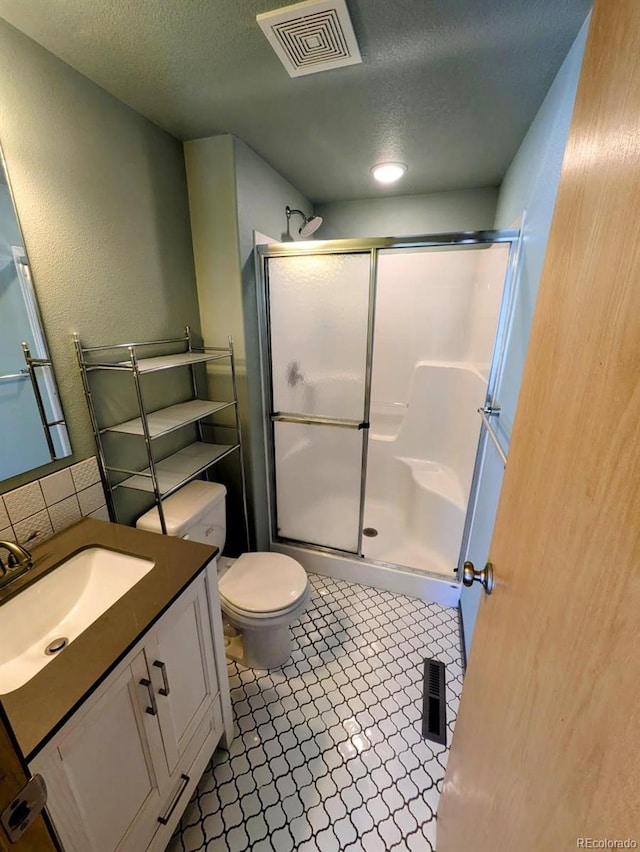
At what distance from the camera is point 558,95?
1.09 meters

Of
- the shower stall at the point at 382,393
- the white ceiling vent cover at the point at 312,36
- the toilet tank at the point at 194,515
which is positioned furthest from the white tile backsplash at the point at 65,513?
the white ceiling vent cover at the point at 312,36

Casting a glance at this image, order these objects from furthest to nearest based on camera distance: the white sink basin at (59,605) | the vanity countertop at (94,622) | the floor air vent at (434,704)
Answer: the floor air vent at (434,704), the white sink basin at (59,605), the vanity countertop at (94,622)

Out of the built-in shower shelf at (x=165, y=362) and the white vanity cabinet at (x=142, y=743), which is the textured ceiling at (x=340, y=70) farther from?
the white vanity cabinet at (x=142, y=743)

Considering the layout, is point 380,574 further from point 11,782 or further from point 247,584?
point 11,782

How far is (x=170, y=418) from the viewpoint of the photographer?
1531 millimetres

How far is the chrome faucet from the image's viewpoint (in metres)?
0.90

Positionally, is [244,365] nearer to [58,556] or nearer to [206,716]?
[58,556]

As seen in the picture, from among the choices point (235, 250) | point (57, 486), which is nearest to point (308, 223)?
point (235, 250)

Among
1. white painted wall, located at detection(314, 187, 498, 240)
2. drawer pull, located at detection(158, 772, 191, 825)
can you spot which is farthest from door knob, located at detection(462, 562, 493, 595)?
white painted wall, located at detection(314, 187, 498, 240)

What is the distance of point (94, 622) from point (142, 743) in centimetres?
34

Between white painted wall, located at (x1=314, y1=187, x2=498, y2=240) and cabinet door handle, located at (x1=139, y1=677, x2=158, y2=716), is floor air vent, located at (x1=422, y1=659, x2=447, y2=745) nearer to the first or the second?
cabinet door handle, located at (x1=139, y1=677, x2=158, y2=716)

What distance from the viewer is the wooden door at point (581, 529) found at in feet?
1.04

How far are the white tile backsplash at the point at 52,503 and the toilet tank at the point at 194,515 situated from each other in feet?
0.64

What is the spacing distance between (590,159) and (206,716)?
1.66 m
